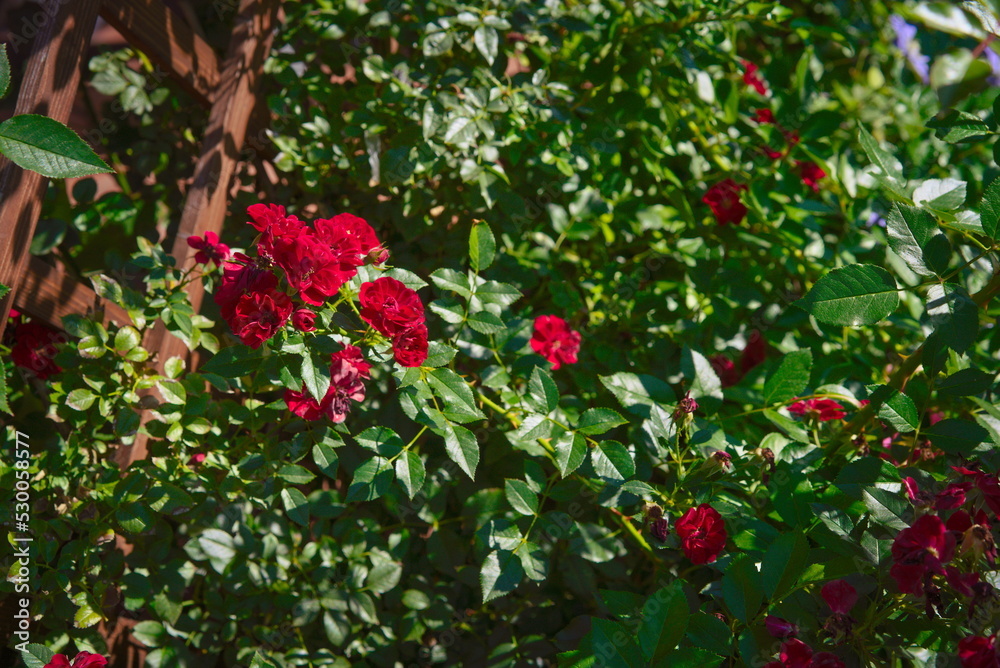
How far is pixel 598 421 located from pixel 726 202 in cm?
73

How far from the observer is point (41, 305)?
1128 mm

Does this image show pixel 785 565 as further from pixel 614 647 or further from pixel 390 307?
pixel 390 307

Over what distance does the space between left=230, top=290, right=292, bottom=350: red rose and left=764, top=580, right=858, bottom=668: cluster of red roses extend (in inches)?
27.1

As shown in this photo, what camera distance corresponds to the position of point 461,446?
95 centimetres

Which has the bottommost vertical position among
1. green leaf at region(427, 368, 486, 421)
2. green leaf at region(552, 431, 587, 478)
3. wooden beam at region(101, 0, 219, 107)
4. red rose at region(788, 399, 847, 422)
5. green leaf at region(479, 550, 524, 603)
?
green leaf at region(479, 550, 524, 603)

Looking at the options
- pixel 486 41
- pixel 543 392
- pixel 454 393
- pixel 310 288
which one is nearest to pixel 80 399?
pixel 310 288

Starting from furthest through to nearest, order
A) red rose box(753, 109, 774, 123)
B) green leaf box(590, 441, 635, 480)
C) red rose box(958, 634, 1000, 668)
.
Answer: red rose box(753, 109, 774, 123), green leaf box(590, 441, 635, 480), red rose box(958, 634, 1000, 668)

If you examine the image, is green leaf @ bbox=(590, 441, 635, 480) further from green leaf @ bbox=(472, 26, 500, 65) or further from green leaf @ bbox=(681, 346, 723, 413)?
green leaf @ bbox=(472, 26, 500, 65)

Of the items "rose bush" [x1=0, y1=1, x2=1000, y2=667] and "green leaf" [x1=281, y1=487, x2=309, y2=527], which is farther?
"green leaf" [x1=281, y1=487, x2=309, y2=527]

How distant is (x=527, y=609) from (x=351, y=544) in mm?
365

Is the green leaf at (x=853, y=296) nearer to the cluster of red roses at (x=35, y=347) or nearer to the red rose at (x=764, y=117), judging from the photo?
the red rose at (x=764, y=117)

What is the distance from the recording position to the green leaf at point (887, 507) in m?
0.84

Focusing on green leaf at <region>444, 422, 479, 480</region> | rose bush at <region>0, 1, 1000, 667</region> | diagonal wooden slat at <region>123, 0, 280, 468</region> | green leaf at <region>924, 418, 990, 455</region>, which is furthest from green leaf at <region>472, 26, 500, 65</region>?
green leaf at <region>924, 418, 990, 455</region>

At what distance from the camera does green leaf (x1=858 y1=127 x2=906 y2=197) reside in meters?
0.95
